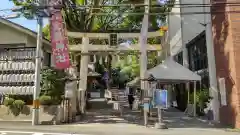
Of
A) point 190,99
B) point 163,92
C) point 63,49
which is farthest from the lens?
point 190,99

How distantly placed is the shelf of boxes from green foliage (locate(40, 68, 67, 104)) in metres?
0.75

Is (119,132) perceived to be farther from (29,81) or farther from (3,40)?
(3,40)

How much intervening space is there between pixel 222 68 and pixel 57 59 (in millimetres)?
8757

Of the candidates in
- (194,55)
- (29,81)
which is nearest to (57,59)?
(29,81)

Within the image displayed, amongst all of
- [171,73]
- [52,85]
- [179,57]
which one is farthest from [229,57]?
[179,57]

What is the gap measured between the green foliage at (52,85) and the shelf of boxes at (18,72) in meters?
0.75

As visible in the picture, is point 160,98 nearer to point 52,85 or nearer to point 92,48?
point 52,85

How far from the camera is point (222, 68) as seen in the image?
14.8 metres

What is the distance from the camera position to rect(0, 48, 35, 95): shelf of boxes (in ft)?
49.4

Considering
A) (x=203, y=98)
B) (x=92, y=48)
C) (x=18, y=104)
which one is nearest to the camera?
(x=18, y=104)

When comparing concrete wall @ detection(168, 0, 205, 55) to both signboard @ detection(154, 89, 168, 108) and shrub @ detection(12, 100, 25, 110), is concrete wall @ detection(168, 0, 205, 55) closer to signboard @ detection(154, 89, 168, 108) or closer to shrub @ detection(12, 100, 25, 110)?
signboard @ detection(154, 89, 168, 108)

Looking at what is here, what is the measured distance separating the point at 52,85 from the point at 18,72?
2.28 metres

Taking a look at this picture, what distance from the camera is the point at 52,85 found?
1476cm

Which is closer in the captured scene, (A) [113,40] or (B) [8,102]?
(B) [8,102]
